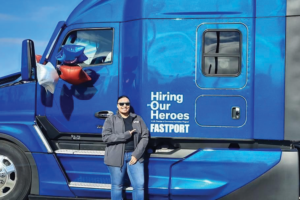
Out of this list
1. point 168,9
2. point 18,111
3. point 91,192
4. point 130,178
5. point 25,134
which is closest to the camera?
point 130,178

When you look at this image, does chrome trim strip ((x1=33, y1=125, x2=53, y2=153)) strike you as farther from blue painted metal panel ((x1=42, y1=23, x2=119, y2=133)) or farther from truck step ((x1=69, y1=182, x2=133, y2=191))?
truck step ((x1=69, y1=182, x2=133, y2=191))

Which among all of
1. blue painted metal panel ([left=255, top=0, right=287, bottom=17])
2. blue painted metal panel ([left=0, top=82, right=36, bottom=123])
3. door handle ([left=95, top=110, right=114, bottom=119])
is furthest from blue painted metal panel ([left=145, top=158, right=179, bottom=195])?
blue painted metal panel ([left=255, top=0, right=287, bottom=17])

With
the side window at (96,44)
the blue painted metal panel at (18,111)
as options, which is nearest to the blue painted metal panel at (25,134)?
the blue painted metal panel at (18,111)

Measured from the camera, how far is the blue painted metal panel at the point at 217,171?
15.0 feet

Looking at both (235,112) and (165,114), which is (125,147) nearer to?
(165,114)

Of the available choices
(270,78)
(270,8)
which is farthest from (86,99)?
(270,8)

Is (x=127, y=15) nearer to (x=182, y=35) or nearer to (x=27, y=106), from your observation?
(x=182, y=35)

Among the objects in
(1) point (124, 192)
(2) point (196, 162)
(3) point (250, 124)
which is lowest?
(1) point (124, 192)

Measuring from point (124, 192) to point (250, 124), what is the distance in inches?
73.6

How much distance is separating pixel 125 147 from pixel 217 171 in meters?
1.21

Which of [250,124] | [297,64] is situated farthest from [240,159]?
[297,64]

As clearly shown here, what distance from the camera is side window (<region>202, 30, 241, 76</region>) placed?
4699 millimetres

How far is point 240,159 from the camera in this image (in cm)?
460

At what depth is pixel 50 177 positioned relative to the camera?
504 cm
